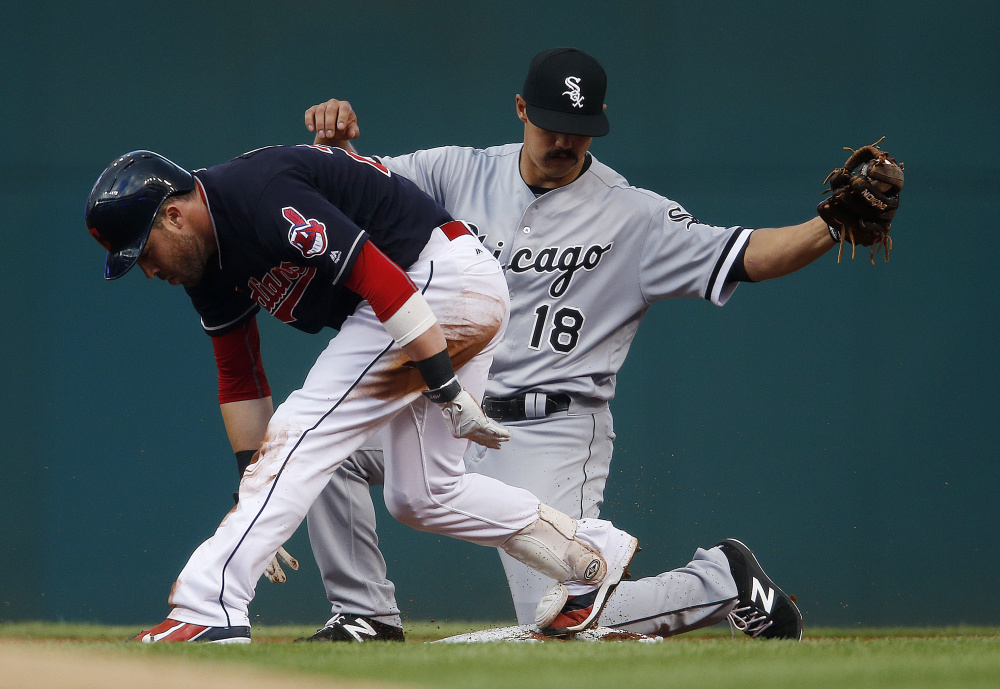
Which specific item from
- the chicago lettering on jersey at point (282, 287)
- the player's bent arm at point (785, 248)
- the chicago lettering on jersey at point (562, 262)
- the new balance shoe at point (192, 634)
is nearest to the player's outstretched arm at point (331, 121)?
the chicago lettering on jersey at point (562, 262)

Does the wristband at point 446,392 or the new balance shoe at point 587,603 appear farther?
the new balance shoe at point 587,603

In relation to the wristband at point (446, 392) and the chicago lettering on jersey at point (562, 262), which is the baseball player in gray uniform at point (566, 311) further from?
the wristband at point (446, 392)

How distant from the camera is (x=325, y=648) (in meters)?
1.83

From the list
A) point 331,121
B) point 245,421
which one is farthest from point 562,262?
point 245,421

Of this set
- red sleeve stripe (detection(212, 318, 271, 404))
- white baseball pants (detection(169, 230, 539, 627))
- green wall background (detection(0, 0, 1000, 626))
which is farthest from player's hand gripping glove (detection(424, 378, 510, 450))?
green wall background (detection(0, 0, 1000, 626))

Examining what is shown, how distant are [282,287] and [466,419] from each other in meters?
0.50

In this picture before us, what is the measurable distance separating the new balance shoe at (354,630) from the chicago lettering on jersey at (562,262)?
3.32ft

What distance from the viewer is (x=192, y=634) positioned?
193 centimetres

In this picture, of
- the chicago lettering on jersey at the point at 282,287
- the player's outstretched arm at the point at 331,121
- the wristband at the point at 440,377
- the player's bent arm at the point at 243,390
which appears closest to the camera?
the wristband at the point at 440,377

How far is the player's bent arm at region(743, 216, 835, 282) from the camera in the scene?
2.48 meters

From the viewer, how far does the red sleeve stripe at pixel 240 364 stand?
2436mm

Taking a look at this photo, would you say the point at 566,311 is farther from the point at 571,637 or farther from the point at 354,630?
the point at 354,630

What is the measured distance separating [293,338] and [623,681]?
3.12 meters

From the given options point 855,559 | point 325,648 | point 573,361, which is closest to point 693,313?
point 855,559
